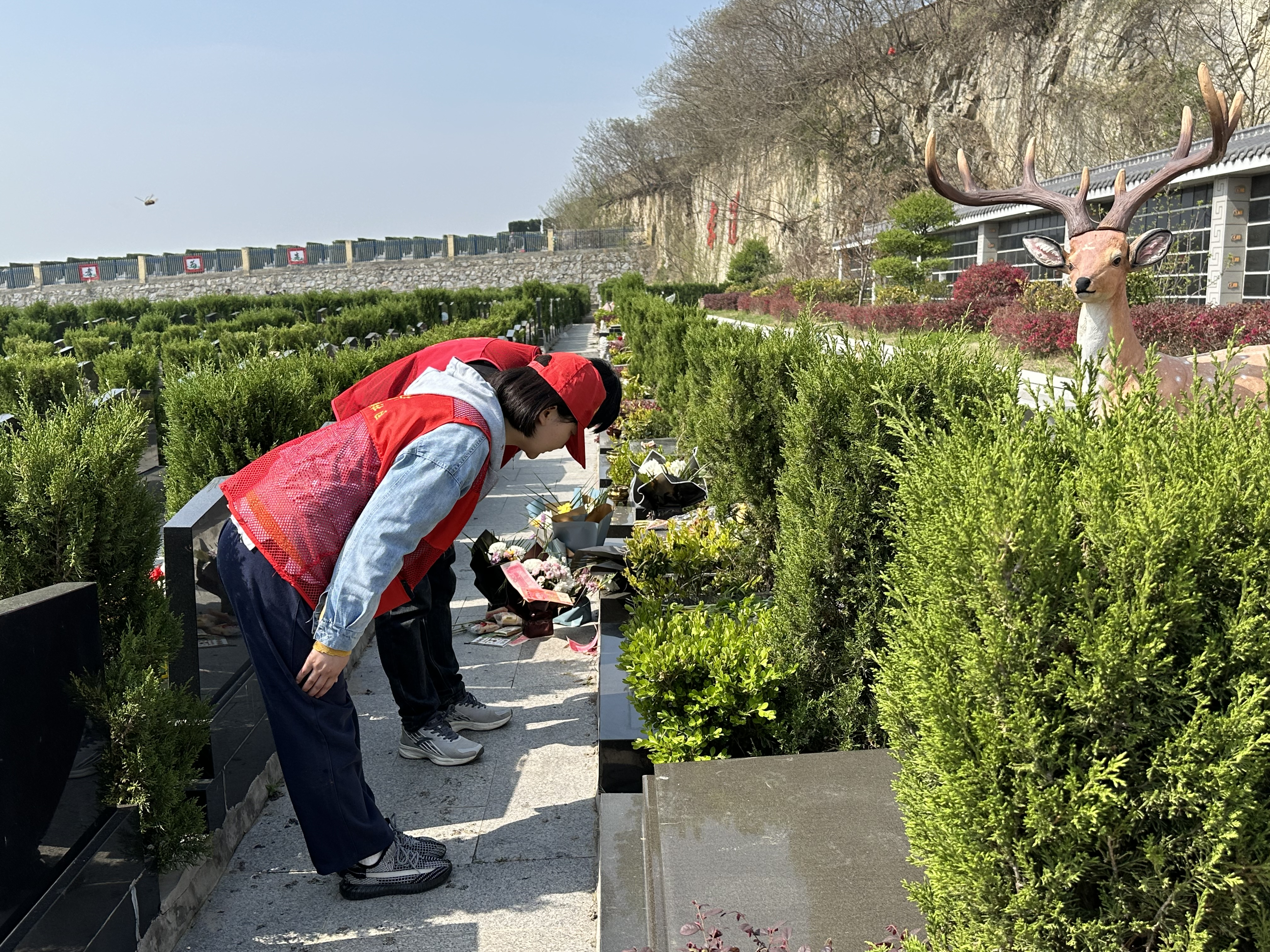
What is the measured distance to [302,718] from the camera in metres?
2.57

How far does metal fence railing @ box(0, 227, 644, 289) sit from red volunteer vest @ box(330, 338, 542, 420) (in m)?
57.0

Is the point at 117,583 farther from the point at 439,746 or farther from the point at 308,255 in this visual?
the point at 308,255

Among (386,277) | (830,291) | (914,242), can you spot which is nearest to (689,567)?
(914,242)

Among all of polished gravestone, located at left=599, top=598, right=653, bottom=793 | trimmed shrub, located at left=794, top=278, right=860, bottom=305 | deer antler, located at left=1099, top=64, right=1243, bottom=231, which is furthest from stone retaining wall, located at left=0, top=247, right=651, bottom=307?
polished gravestone, located at left=599, top=598, right=653, bottom=793

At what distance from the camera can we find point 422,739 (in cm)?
368

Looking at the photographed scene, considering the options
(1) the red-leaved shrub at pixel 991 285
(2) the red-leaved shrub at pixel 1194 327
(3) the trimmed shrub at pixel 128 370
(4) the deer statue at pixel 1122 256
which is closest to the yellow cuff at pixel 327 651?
(4) the deer statue at pixel 1122 256

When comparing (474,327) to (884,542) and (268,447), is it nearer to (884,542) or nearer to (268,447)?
(268,447)

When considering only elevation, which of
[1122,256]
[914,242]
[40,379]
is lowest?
[40,379]

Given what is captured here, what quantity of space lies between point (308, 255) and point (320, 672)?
6129 centimetres

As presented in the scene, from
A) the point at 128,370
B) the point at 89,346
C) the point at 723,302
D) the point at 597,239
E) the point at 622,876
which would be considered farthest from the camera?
the point at 597,239

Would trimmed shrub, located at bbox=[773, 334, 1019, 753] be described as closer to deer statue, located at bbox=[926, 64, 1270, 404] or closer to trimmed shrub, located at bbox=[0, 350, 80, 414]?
deer statue, located at bbox=[926, 64, 1270, 404]

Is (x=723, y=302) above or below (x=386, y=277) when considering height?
below

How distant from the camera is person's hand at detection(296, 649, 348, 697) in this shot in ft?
7.79

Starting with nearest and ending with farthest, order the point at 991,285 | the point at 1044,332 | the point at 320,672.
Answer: the point at 320,672
the point at 1044,332
the point at 991,285
